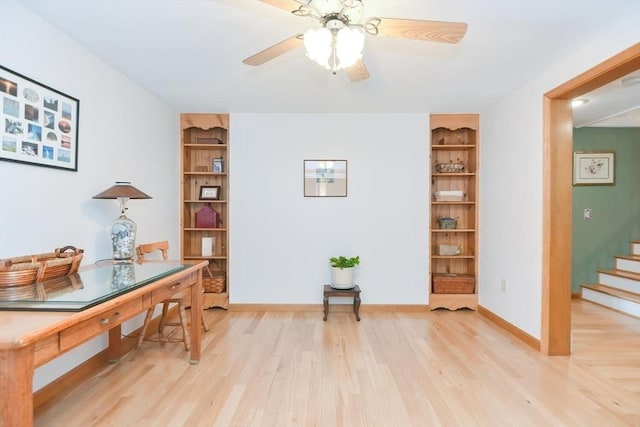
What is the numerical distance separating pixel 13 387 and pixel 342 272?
2.87 m

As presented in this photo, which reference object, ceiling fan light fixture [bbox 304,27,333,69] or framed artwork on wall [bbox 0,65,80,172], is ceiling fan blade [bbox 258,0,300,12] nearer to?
ceiling fan light fixture [bbox 304,27,333,69]

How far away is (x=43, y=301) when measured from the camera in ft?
4.40

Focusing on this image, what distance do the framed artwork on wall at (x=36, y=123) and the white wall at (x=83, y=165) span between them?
0.05 m

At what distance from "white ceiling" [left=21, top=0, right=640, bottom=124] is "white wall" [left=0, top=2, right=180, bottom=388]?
0.12 meters

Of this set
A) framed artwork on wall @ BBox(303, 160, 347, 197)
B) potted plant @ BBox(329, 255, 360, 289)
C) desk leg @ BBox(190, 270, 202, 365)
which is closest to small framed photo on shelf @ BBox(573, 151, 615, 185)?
framed artwork on wall @ BBox(303, 160, 347, 197)

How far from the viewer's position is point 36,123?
1.95 m

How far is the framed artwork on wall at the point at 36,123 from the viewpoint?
1775mm

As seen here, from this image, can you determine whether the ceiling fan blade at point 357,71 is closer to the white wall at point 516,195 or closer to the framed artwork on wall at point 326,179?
the white wall at point 516,195

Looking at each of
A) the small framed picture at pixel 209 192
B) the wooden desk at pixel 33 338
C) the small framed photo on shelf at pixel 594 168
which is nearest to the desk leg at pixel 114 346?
the wooden desk at pixel 33 338

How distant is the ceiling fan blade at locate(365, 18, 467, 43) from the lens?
4.89 feet

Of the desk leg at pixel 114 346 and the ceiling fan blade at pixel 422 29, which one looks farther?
the desk leg at pixel 114 346

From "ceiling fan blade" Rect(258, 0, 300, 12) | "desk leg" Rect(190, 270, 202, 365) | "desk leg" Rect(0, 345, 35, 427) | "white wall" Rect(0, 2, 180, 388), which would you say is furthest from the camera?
"desk leg" Rect(190, 270, 202, 365)

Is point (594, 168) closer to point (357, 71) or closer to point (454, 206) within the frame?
point (454, 206)

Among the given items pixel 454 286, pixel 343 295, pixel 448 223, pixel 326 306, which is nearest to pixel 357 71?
pixel 343 295
